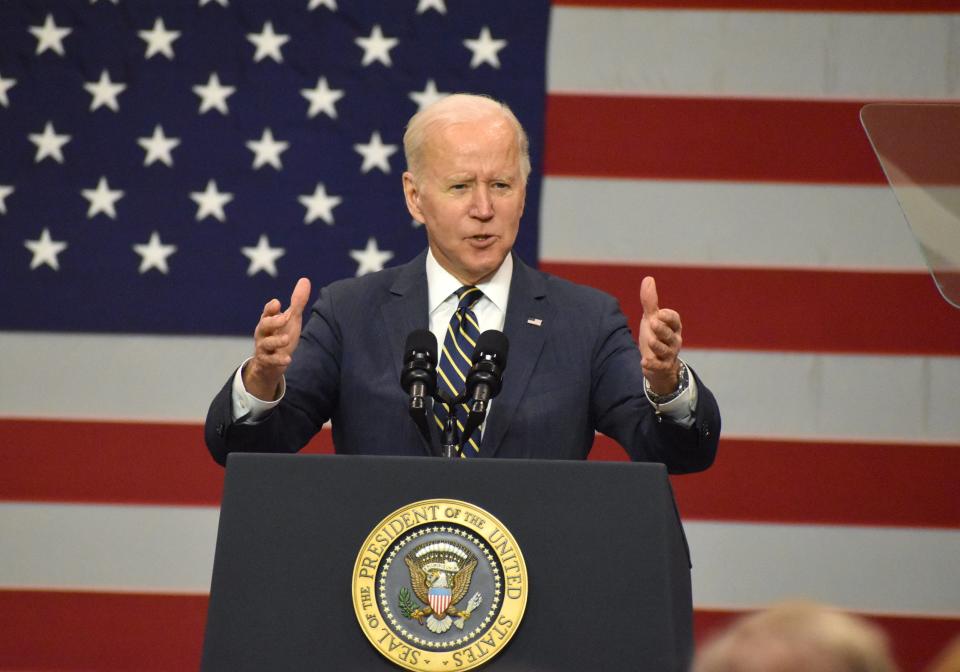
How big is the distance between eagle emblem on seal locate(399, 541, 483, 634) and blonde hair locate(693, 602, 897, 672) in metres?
0.79

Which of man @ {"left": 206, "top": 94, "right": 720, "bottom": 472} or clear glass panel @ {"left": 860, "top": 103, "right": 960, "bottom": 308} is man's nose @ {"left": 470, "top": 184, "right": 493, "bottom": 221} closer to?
man @ {"left": 206, "top": 94, "right": 720, "bottom": 472}

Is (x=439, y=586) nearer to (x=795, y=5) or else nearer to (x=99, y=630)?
(x=99, y=630)

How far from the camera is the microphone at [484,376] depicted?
190 cm

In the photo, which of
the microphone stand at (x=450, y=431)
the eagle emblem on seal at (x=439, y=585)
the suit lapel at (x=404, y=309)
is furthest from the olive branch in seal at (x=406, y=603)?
the suit lapel at (x=404, y=309)

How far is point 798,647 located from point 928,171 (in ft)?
6.78

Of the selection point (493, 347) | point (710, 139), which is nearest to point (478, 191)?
point (493, 347)

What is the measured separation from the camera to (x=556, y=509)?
67.8 inches

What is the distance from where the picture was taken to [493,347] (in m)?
1.95

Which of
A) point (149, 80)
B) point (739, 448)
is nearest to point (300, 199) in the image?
point (149, 80)

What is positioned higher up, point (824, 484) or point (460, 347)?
point (824, 484)

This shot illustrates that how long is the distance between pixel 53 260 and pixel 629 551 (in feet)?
9.45

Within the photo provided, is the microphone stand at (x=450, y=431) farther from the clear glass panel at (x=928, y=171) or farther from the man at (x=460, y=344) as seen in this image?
the clear glass panel at (x=928, y=171)

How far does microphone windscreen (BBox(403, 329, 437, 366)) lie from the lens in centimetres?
193

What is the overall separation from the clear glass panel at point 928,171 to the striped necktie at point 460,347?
916mm
